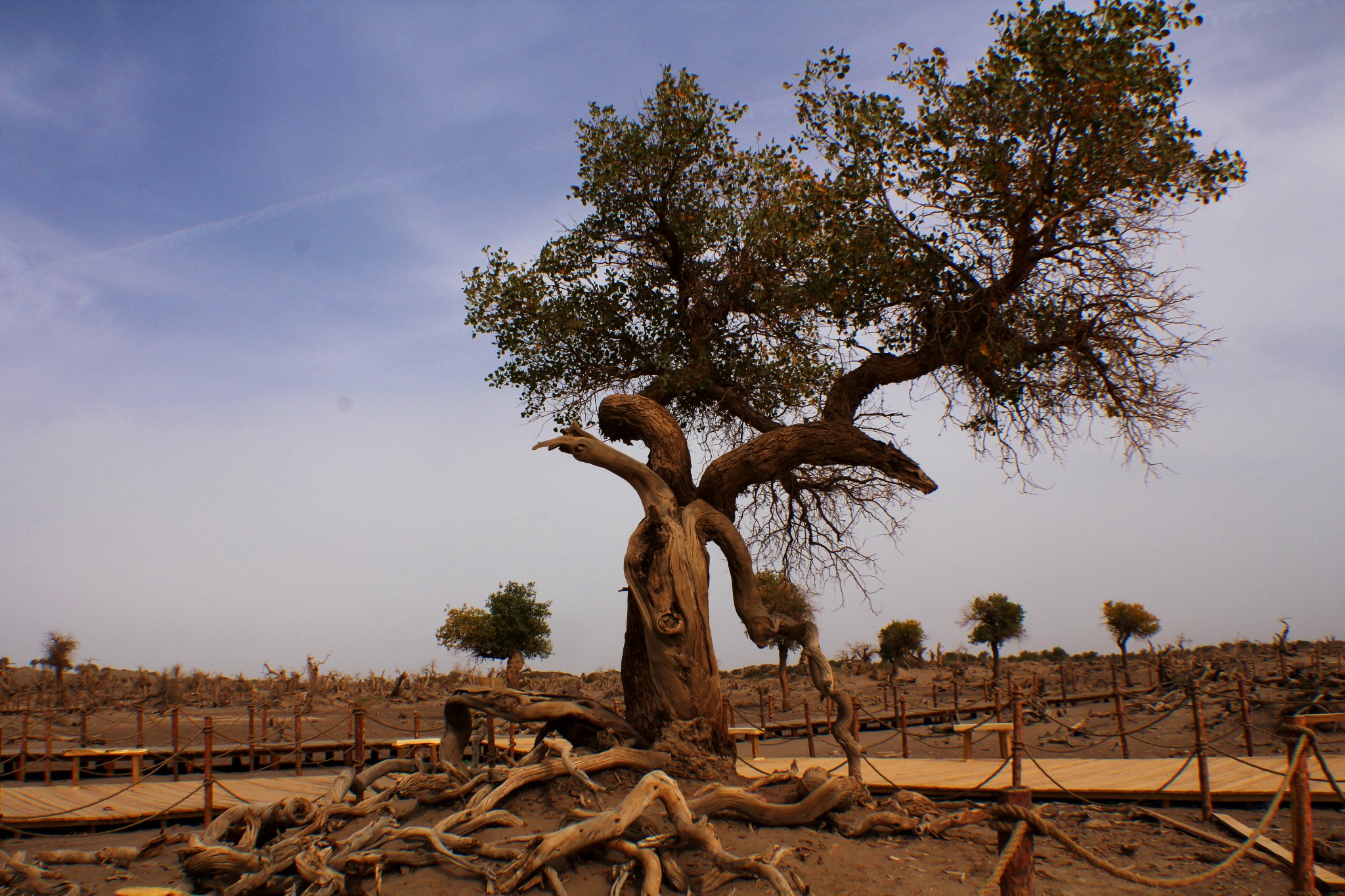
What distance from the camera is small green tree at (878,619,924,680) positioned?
1502 inches

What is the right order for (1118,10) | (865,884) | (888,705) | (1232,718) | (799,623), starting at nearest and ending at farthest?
Answer: (865,884)
(1118,10)
(799,623)
(1232,718)
(888,705)

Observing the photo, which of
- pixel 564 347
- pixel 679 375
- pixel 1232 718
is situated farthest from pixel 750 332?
pixel 1232 718

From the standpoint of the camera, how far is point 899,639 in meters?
38.3

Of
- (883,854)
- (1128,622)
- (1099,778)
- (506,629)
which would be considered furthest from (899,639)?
(883,854)

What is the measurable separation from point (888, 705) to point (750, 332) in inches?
779

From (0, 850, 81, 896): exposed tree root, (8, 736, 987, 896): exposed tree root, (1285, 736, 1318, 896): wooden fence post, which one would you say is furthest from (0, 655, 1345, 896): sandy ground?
(1285, 736, 1318, 896): wooden fence post

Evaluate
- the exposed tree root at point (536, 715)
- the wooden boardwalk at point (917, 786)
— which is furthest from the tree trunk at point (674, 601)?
the wooden boardwalk at point (917, 786)

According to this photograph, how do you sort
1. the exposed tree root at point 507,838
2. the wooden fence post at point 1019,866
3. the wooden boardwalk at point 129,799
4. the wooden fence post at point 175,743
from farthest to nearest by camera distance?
the wooden fence post at point 175,743, the wooden boardwalk at point 129,799, the exposed tree root at point 507,838, the wooden fence post at point 1019,866

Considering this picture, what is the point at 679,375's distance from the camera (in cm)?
1079

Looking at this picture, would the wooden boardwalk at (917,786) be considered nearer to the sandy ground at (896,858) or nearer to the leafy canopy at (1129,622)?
the sandy ground at (896,858)

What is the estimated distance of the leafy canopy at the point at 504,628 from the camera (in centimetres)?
3472

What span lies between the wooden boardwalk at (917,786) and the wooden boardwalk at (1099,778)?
1 cm

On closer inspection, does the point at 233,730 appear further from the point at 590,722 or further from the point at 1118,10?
the point at 1118,10

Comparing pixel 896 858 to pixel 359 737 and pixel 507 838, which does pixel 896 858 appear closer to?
pixel 507 838
